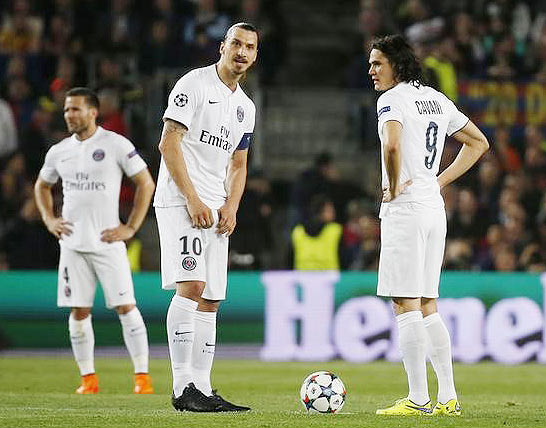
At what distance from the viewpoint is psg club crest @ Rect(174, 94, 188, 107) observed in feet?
27.4

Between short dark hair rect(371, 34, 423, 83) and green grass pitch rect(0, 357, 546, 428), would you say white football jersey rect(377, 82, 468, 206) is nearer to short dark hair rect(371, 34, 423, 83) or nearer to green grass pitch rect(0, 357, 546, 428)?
short dark hair rect(371, 34, 423, 83)

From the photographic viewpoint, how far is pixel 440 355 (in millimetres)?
8336

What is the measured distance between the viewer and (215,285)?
335 inches

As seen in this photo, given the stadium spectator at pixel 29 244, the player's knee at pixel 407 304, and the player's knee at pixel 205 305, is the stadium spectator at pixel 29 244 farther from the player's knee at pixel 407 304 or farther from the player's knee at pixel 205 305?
the player's knee at pixel 407 304

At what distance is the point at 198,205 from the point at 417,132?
139 centimetres

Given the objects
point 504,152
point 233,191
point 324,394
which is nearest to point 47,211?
point 233,191

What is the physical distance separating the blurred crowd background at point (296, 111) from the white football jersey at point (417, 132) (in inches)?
316

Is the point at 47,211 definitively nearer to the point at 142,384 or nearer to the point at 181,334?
the point at 142,384

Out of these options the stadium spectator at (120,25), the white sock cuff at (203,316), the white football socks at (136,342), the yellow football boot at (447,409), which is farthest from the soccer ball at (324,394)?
the stadium spectator at (120,25)

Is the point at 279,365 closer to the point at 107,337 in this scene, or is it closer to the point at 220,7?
the point at 107,337

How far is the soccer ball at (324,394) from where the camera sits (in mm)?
8453

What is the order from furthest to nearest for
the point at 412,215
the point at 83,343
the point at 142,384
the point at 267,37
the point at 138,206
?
1. the point at 267,37
2. the point at 138,206
3. the point at 83,343
4. the point at 142,384
5. the point at 412,215

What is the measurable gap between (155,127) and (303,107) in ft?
7.27

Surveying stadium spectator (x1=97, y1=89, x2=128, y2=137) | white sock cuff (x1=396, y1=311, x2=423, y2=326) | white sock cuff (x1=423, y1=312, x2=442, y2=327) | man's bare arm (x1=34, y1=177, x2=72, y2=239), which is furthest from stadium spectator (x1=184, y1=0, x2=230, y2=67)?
white sock cuff (x1=396, y1=311, x2=423, y2=326)
